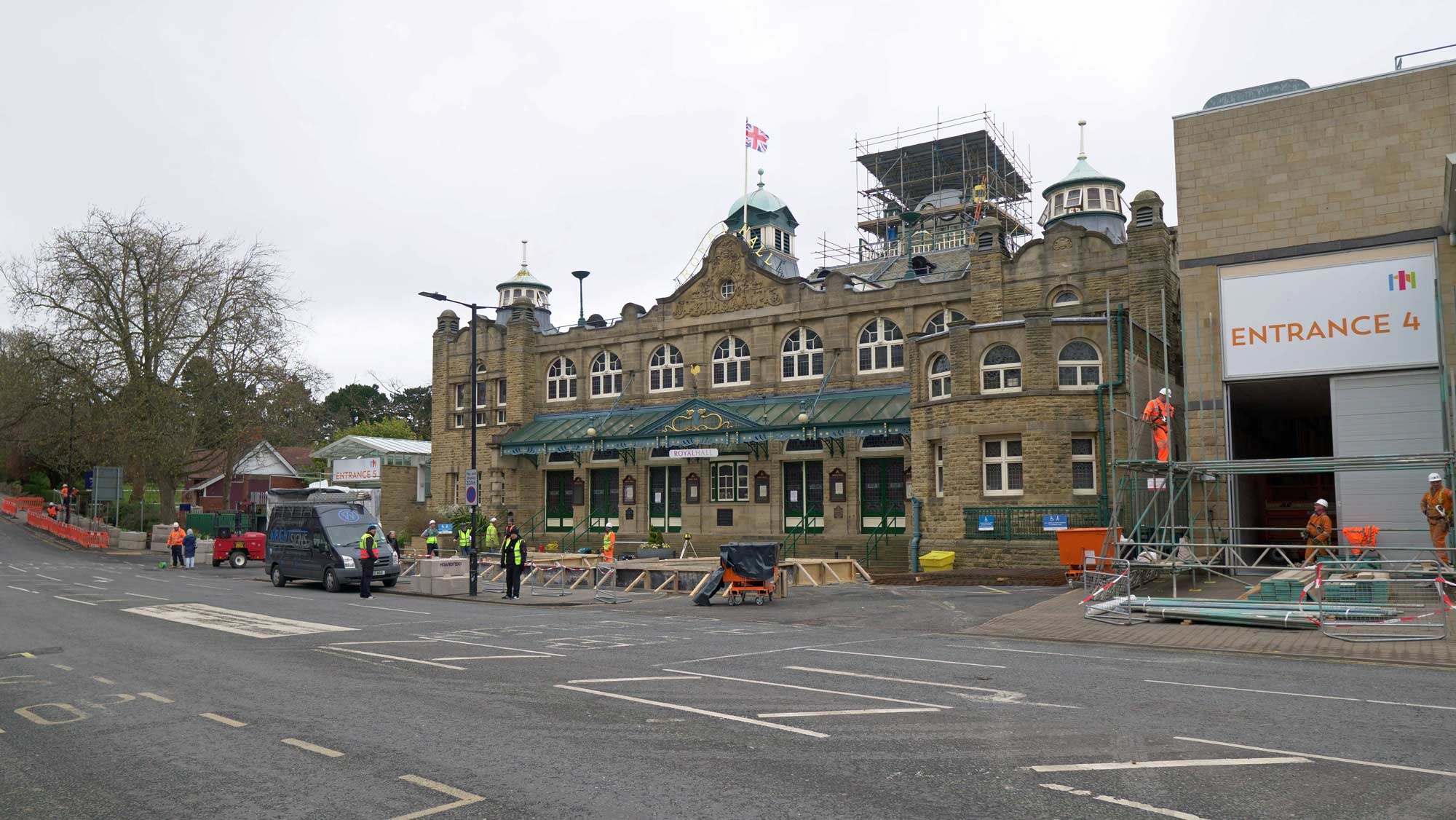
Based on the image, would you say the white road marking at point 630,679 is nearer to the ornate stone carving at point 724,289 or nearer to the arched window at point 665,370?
the ornate stone carving at point 724,289

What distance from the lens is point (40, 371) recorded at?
45.8 m

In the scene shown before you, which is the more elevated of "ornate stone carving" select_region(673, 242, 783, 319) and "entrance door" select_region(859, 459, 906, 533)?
"ornate stone carving" select_region(673, 242, 783, 319)

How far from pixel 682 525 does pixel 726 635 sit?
23024 mm

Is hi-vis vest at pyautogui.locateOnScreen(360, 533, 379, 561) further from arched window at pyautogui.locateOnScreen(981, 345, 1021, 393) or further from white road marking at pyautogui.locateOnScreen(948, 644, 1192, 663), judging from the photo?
arched window at pyautogui.locateOnScreen(981, 345, 1021, 393)

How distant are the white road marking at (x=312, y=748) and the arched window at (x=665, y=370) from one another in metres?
32.3

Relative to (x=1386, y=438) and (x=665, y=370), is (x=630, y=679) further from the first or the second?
(x=665, y=370)

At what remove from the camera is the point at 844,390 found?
35812mm

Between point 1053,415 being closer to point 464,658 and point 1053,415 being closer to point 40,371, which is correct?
point 464,658

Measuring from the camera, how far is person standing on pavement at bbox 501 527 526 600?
2278 cm

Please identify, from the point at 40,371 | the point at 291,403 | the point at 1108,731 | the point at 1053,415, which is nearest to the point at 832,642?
the point at 1108,731

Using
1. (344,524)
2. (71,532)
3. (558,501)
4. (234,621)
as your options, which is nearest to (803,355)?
(558,501)

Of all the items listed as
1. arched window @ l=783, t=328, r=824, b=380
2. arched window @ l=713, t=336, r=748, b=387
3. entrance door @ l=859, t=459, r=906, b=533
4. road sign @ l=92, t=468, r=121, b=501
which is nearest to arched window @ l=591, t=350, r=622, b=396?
arched window @ l=713, t=336, r=748, b=387

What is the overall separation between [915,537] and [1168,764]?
21.5m

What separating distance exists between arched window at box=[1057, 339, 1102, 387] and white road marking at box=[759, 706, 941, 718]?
19.8m
